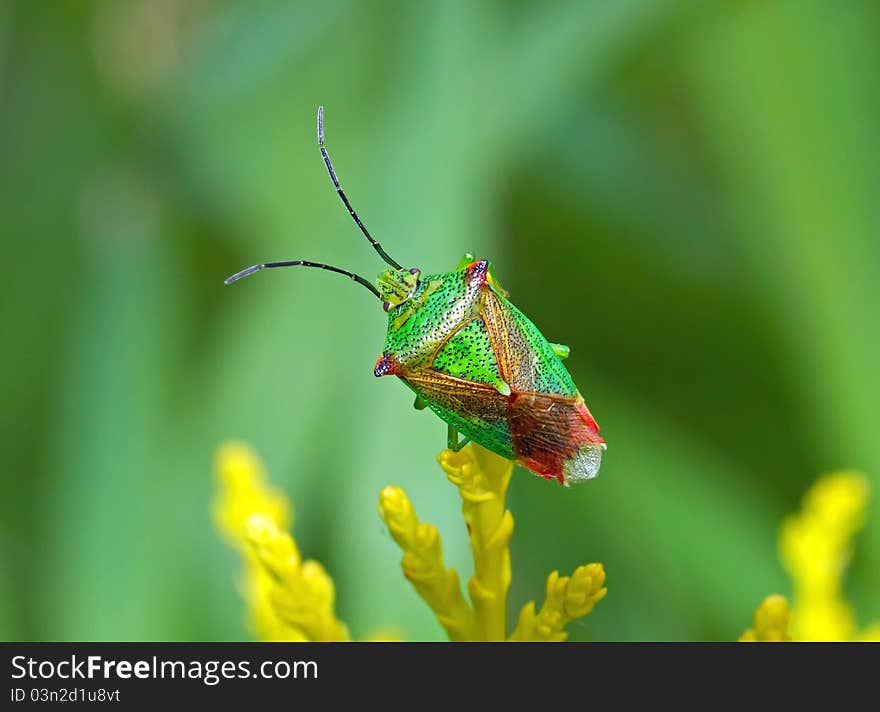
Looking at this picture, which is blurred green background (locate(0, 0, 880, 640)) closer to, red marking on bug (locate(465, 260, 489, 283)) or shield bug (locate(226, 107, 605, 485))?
shield bug (locate(226, 107, 605, 485))

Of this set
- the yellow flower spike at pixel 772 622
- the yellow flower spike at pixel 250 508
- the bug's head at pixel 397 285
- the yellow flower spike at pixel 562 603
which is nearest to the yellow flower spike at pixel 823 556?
the yellow flower spike at pixel 772 622

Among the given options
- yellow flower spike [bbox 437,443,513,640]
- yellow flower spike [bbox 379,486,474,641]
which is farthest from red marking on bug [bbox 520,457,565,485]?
yellow flower spike [bbox 379,486,474,641]

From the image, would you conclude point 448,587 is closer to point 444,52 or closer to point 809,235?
point 809,235

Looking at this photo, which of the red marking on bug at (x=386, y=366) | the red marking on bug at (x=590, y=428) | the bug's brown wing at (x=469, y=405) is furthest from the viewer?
the red marking on bug at (x=386, y=366)

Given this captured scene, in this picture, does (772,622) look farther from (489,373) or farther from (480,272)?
(480,272)

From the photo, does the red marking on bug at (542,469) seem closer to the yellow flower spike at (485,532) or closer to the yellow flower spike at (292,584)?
the yellow flower spike at (485,532)
